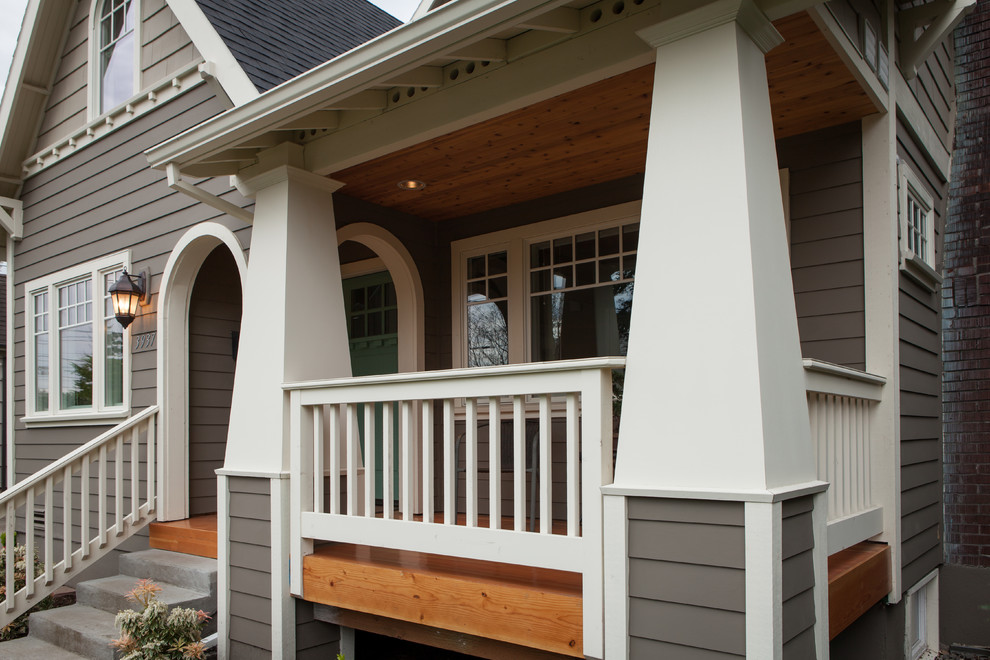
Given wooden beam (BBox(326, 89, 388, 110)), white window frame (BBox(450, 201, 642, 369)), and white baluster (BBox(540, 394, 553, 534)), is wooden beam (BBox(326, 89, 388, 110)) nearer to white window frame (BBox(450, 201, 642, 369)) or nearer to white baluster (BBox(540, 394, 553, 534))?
white window frame (BBox(450, 201, 642, 369))

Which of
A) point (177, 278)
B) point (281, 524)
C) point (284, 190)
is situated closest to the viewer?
point (281, 524)

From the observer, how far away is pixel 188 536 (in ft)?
17.0

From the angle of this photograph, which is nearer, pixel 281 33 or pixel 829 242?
pixel 829 242

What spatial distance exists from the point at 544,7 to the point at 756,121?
0.88 metres

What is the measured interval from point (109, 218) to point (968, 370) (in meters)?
6.83

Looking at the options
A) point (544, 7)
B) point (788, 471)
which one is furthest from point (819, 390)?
point (544, 7)

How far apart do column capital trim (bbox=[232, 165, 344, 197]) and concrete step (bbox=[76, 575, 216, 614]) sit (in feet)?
8.00

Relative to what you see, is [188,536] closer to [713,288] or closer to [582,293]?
[582,293]

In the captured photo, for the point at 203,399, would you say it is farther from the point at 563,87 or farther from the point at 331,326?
the point at 563,87

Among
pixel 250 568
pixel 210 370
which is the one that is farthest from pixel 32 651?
pixel 210 370

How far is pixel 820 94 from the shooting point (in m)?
3.72

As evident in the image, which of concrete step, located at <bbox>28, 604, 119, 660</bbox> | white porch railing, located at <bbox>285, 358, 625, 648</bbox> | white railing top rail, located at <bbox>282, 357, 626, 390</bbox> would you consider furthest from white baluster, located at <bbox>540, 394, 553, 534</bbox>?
concrete step, located at <bbox>28, 604, 119, 660</bbox>

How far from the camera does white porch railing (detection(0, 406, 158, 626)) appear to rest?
480 centimetres

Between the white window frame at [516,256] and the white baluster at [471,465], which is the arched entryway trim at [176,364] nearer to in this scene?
the white window frame at [516,256]
